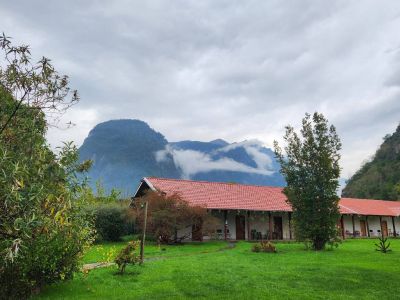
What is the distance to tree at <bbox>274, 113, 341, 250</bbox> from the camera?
71.2ft

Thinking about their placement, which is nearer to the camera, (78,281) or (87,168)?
(87,168)

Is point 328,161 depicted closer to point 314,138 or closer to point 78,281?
point 314,138

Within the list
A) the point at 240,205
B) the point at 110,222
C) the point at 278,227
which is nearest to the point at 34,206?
the point at 110,222

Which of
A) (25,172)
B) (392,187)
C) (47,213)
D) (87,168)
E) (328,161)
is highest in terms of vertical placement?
(392,187)

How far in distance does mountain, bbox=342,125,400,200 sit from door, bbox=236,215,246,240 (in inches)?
1826

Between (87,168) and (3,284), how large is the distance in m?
3.39

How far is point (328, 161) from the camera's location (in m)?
22.1

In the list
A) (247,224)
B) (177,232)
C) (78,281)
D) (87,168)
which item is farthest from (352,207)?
(87,168)

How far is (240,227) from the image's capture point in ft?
108

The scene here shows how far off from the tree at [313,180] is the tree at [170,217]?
639cm

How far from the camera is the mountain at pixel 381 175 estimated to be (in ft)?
237

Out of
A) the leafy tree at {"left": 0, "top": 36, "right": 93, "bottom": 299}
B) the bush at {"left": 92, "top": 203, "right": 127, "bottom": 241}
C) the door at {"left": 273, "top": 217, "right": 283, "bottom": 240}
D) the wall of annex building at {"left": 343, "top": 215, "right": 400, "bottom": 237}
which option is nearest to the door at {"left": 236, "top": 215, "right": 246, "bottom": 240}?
the door at {"left": 273, "top": 217, "right": 283, "bottom": 240}

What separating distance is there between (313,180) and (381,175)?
61.5m

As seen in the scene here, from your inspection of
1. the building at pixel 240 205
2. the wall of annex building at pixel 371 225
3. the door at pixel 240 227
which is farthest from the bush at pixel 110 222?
Answer: the wall of annex building at pixel 371 225
